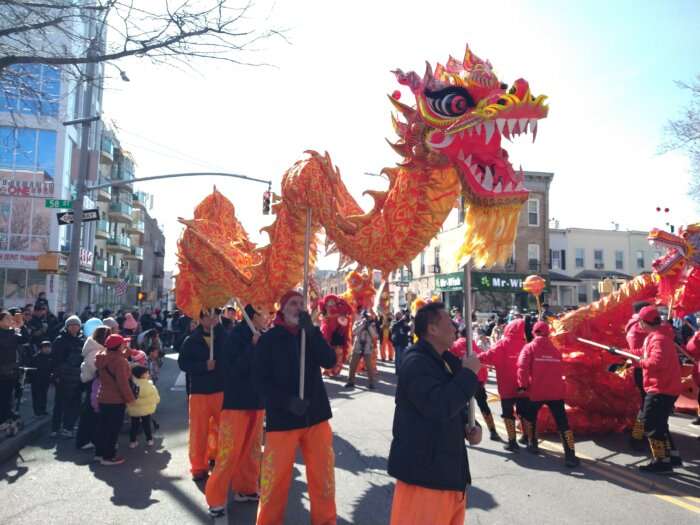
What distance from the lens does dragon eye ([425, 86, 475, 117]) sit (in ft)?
12.0

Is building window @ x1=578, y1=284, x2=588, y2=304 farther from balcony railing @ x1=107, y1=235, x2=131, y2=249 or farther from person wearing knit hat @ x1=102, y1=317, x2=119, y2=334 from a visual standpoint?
person wearing knit hat @ x1=102, y1=317, x2=119, y2=334

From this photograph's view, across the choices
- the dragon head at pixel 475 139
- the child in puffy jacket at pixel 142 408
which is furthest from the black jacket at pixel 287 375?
the child in puffy jacket at pixel 142 408

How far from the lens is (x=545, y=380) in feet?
19.8

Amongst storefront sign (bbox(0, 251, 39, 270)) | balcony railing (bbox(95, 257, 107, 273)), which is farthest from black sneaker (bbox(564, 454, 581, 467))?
balcony railing (bbox(95, 257, 107, 273))

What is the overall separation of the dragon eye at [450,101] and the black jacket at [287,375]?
1.91 m

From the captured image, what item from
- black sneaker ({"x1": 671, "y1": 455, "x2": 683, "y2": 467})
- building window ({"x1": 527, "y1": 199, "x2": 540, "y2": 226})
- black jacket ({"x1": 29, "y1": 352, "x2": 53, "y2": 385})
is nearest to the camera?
black sneaker ({"x1": 671, "y1": 455, "x2": 683, "y2": 467})

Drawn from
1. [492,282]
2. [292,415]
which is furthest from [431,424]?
[492,282]

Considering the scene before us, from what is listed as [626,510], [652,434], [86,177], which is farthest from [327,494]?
[86,177]

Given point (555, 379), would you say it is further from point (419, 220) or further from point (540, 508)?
point (419, 220)

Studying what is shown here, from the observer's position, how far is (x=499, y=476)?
18.2ft

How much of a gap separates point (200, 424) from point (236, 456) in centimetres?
111

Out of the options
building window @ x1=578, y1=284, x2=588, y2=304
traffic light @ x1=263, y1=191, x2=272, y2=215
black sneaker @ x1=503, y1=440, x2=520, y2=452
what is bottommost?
black sneaker @ x1=503, y1=440, x2=520, y2=452

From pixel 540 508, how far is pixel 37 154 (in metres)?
28.8

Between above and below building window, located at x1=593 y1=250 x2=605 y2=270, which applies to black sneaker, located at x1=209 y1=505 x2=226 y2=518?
below
